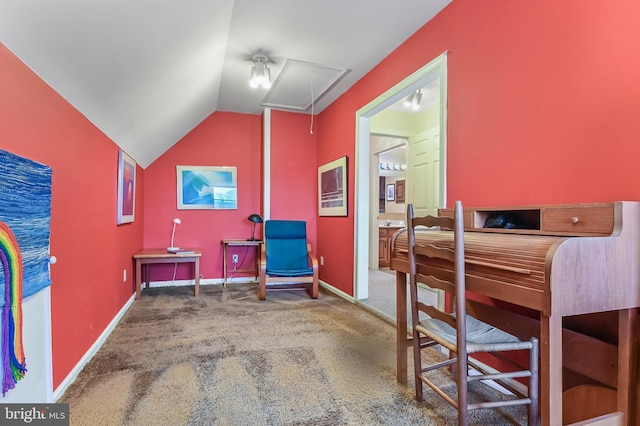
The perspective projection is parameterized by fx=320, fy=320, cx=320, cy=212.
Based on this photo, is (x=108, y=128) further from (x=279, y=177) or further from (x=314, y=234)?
(x=314, y=234)

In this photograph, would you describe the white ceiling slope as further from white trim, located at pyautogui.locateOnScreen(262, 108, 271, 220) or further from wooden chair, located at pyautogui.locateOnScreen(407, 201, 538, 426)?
wooden chair, located at pyautogui.locateOnScreen(407, 201, 538, 426)

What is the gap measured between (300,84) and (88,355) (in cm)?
323

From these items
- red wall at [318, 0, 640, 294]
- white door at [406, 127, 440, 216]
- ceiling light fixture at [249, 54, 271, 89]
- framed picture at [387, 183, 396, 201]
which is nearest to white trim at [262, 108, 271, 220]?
ceiling light fixture at [249, 54, 271, 89]

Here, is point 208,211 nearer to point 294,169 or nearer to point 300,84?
point 294,169

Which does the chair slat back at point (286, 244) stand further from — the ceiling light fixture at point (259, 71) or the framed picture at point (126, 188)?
the ceiling light fixture at point (259, 71)

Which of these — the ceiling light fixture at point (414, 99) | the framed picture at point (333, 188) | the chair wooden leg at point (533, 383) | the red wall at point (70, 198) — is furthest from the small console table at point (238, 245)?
the chair wooden leg at point (533, 383)

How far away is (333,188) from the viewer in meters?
4.29

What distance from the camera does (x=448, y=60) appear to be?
7.52ft

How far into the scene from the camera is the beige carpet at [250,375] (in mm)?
1592

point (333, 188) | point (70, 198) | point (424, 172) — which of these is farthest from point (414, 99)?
point (70, 198)

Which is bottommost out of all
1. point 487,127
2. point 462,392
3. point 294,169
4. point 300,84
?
point 462,392

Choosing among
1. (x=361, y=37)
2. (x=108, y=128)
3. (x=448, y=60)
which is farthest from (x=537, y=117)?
(x=108, y=128)

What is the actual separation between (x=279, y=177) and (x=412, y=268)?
334 centimetres

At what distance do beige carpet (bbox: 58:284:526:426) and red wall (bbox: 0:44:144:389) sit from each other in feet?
0.91
